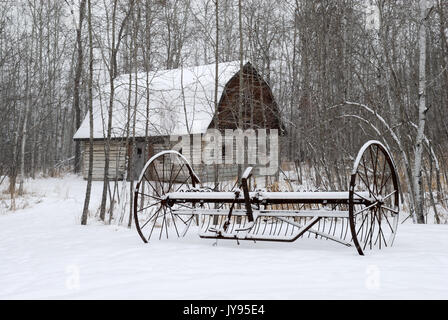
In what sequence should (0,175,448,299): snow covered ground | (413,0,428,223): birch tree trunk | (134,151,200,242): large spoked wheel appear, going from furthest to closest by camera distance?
(413,0,428,223): birch tree trunk
(134,151,200,242): large spoked wheel
(0,175,448,299): snow covered ground

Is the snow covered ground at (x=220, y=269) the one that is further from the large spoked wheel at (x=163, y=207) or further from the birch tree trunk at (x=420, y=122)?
the birch tree trunk at (x=420, y=122)

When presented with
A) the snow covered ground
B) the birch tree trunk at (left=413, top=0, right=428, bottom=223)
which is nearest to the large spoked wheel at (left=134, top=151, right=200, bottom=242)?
the snow covered ground

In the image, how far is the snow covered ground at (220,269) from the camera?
267 cm

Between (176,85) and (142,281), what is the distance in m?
15.3

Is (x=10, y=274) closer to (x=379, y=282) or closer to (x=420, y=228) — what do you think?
(x=379, y=282)

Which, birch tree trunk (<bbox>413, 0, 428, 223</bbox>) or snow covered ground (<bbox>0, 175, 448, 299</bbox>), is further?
birch tree trunk (<bbox>413, 0, 428, 223</bbox>)

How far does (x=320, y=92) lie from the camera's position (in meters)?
9.27

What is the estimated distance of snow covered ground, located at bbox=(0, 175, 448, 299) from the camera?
8.77 ft

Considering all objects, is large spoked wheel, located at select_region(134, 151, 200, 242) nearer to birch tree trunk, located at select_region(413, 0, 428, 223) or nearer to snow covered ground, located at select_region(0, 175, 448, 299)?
snow covered ground, located at select_region(0, 175, 448, 299)

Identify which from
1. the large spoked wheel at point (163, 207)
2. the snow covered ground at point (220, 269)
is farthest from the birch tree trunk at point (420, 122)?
the large spoked wheel at point (163, 207)

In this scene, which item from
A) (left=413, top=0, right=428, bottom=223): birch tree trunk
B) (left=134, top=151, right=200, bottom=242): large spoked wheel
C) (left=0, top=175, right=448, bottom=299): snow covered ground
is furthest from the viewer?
(left=413, top=0, right=428, bottom=223): birch tree trunk

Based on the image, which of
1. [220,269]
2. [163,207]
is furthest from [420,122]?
[220,269]

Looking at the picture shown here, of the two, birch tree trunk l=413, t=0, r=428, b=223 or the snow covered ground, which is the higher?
birch tree trunk l=413, t=0, r=428, b=223
